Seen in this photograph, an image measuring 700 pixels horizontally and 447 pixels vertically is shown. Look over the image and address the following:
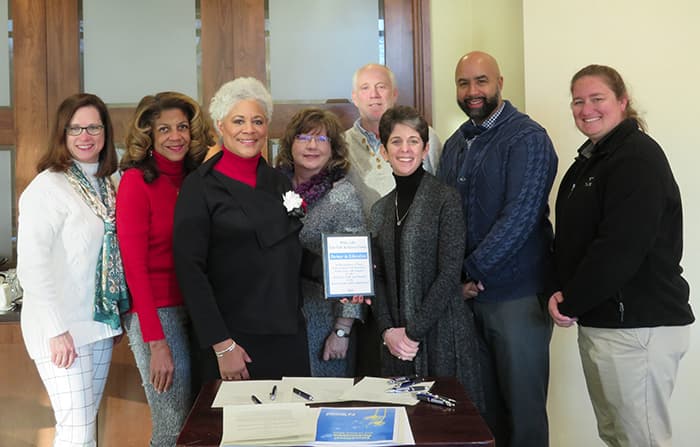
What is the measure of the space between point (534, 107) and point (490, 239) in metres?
0.98

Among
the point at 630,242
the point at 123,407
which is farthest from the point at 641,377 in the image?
the point at 123,407

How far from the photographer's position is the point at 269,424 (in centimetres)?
141

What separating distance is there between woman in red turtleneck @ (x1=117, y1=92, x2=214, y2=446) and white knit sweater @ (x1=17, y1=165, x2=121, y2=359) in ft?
0.39

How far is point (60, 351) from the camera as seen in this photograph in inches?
81.5

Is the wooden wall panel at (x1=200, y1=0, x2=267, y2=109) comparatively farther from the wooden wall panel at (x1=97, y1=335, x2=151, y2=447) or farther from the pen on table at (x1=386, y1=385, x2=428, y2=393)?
the pen on table at (x1=386, y1=385, x2=428, y2=393)

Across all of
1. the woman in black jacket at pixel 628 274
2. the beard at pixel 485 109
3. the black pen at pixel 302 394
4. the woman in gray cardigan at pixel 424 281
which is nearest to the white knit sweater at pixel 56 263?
the black pen at pixel 302 394

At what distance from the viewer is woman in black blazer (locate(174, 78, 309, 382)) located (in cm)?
205

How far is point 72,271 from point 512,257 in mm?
1590

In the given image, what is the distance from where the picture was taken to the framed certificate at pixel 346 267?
1.91 metres

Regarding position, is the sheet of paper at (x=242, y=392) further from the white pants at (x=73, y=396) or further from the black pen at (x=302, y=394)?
the white pants at (x=73, y=396)

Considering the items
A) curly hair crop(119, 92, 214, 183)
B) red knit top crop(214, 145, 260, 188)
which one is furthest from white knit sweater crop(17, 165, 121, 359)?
red knit top crop(214, 145, 260, 188)

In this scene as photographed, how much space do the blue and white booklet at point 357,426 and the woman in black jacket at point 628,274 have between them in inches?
37.3

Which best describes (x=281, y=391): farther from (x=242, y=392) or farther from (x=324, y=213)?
(x=324, y=213)

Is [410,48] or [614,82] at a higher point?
[410,48]
